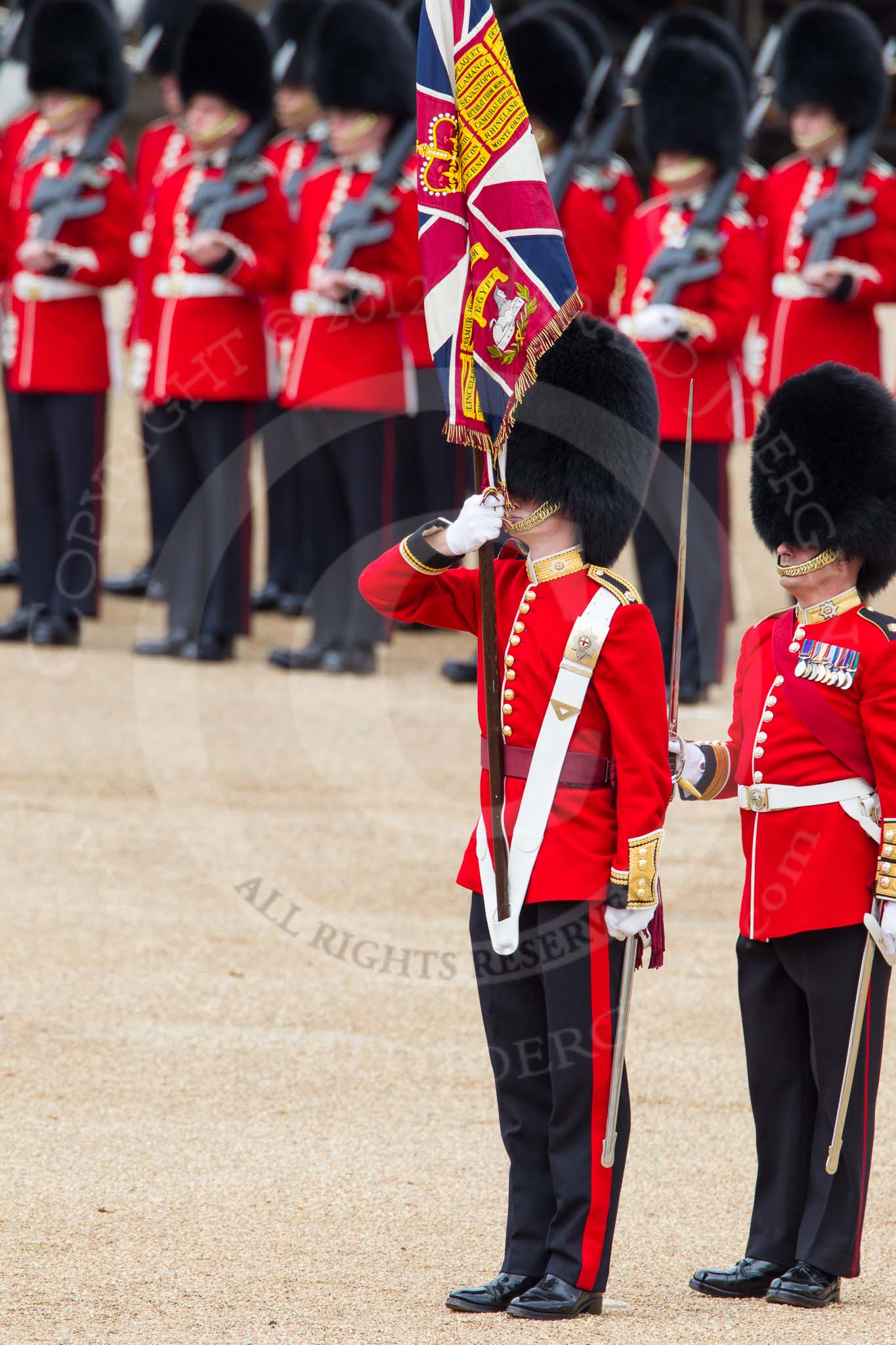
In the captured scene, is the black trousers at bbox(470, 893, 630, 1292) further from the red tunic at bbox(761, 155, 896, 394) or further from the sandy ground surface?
the red tunic at bbox(761, 155, 896, 394)

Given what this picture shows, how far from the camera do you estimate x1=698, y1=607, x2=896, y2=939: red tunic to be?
2559mm

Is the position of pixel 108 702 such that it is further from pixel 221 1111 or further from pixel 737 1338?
pixel 737 1338

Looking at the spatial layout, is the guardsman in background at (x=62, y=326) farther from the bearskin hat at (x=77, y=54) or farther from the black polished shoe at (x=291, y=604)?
the black polished shoe at (x=291, y=604)

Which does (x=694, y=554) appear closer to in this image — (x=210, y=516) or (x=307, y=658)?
(x=307, y=658)

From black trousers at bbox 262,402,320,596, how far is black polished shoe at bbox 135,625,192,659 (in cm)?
45

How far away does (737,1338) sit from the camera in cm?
242

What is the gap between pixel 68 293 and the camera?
253 inches

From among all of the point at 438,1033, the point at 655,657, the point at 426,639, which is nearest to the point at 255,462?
the point at 426,639

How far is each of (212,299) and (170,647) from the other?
3.59 ft

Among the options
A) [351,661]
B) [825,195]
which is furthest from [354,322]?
[825,195]

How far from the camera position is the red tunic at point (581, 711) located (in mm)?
2504

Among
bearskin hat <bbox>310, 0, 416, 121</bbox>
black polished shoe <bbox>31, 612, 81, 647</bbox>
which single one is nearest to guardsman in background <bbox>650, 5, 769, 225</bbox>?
bearskin hat <bbox>310, 0, 416, 121</bbox>

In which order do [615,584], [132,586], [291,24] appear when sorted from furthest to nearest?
[291,24]
[132,586]
[615,584]

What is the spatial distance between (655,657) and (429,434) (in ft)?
14.5
